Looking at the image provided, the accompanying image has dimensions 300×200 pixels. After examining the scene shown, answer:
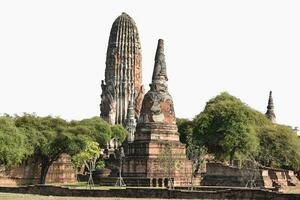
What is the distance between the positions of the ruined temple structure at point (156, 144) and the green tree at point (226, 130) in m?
10.5

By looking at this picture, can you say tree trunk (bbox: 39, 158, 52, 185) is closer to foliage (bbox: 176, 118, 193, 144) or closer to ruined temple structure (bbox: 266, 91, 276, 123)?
foliage (bbox: 176, 118, 193, 144)

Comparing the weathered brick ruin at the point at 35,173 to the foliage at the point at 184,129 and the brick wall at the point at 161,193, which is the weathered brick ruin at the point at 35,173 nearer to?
the brick wall at the point at 161,193

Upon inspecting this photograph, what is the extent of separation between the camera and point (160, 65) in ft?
169

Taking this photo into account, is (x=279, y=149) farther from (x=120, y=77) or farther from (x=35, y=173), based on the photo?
(x=120, y=77)

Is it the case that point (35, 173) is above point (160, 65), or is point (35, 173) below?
below

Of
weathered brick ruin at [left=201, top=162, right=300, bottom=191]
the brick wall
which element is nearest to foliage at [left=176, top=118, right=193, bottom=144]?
weathered brick ruin at [left=201, top=162, right=300, bottom=191]

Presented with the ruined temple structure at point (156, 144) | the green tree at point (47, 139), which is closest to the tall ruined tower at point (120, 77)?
the green tree at point (47, 139)

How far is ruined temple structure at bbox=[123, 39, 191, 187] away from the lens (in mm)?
45781

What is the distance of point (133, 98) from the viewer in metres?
121

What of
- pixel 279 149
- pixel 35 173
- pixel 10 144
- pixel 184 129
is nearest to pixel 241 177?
pixel 279 149

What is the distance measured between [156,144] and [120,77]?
7326cm

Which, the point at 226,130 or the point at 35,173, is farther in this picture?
the point at 226,130

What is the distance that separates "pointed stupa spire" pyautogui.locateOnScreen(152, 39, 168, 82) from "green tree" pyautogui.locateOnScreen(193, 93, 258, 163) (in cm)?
1150

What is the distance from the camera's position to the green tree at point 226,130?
57812 millimetres
